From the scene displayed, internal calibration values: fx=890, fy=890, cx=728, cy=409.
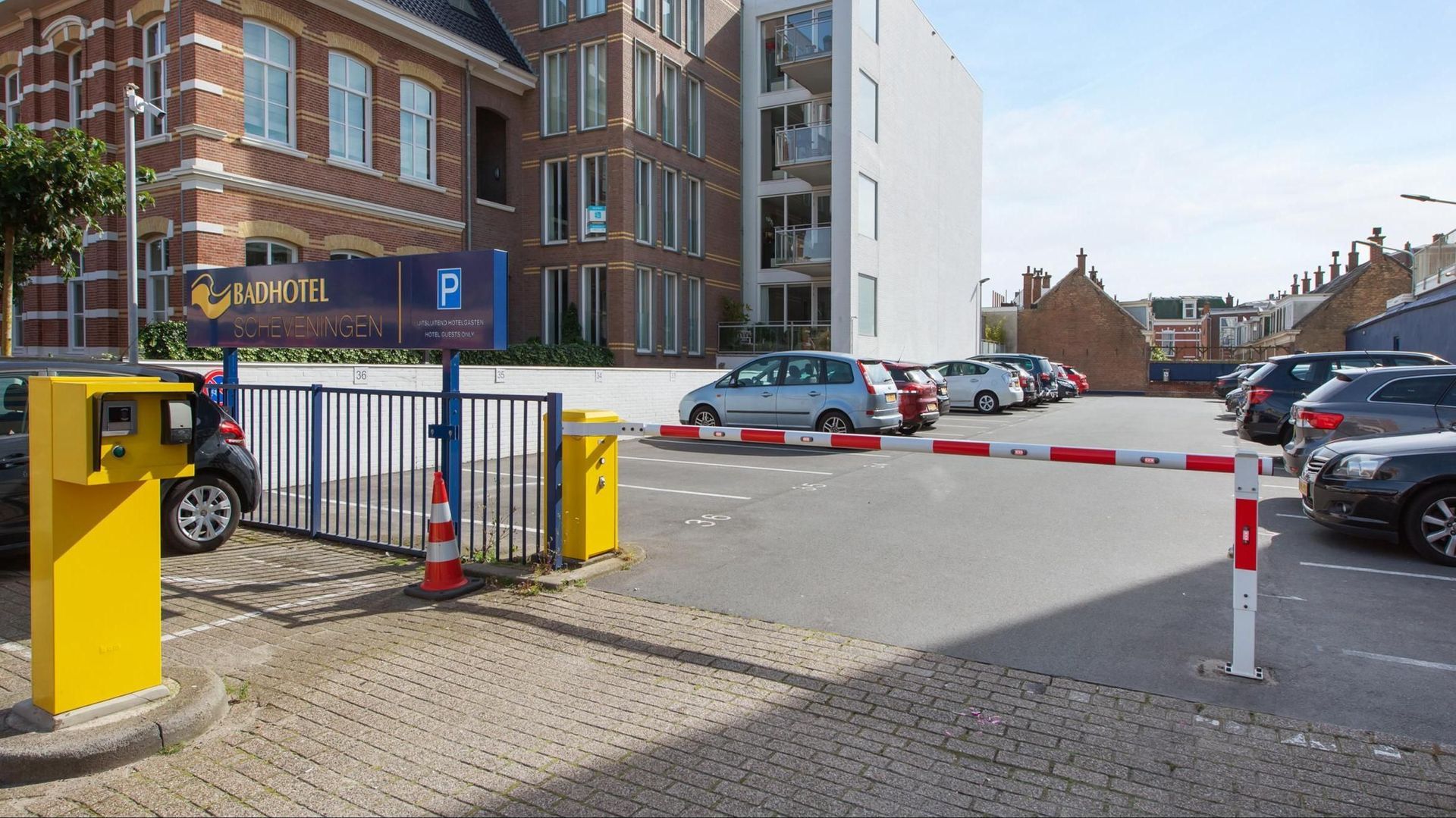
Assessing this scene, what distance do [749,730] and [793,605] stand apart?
6.56 ft

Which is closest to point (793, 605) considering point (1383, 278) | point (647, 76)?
point (647, 76)

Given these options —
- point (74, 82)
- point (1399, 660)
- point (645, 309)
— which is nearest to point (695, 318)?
point (645, 309)

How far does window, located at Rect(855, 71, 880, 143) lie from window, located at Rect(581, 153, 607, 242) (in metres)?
8.54

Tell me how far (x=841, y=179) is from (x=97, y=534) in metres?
26.2

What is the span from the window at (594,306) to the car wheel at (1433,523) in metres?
20.7

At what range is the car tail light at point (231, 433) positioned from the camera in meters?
7.50

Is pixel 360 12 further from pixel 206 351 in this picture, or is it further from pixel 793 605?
pixel 793 605

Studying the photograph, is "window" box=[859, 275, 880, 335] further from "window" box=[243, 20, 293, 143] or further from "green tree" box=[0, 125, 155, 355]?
"green tree" box=[0, 125, 155, 355]

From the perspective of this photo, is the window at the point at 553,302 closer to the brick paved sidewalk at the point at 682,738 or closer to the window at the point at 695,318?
the window at the point at 695,318

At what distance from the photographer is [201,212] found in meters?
16.8

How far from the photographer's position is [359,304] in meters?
7.74

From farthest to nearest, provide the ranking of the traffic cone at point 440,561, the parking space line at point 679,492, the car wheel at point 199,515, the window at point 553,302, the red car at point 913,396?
the window at point 553,302
the red car at point 913,396
the parking space line at point 679,492
the car wheel at point 199,515
the traffic cone at point 440,561

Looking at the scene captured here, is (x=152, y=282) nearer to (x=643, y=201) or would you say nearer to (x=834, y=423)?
(x=643, y=201)

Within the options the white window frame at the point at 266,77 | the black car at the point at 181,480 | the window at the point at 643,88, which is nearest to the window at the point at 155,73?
the white window frame at the point at 266,77
